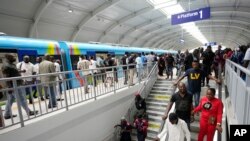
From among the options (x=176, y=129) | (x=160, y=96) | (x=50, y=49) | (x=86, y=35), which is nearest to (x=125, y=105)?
(x=160, y=96)

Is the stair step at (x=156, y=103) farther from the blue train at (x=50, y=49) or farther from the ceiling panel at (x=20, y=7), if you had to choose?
the ceiling panel at (x=20, y=7)

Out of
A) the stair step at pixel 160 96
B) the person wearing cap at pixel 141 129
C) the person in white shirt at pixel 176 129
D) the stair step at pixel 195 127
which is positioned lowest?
the person wearing cap at pixel 141 129

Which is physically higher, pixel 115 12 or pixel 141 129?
pixel 115 12

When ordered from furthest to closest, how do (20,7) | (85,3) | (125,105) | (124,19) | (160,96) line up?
(124,19), (85,3), (20,7), (160,96), (125,105)

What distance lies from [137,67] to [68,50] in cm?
386

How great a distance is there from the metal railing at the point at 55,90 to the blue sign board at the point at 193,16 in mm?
4193

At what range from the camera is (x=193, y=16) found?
446 inches

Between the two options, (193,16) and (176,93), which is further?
(193,16)

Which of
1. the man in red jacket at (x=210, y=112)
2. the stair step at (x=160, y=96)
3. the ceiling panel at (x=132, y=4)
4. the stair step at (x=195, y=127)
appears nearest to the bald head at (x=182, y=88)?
the man in red jacket at (x=210, y=112)

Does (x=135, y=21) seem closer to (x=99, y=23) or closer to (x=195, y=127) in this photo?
(x=99, y=23)

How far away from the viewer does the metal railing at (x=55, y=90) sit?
405cm

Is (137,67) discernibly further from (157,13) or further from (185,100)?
(157,13)

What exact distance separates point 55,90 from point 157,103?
5398 millimetres

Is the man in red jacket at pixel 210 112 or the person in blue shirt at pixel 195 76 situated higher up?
the person in blue shirt at pixel 195 76
